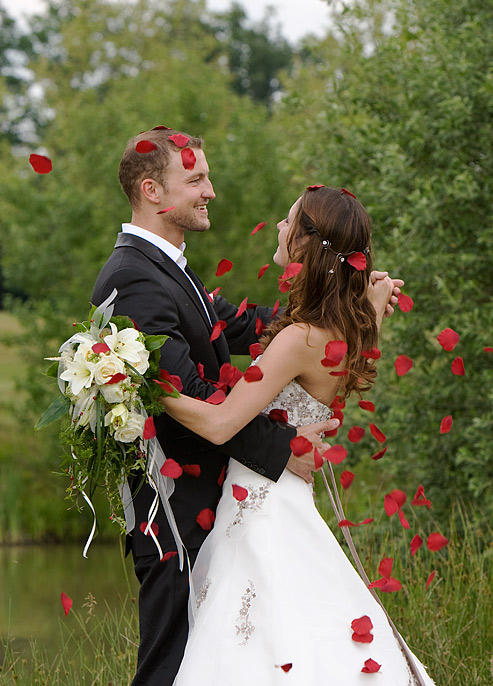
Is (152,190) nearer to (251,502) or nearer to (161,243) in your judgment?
(161,243)

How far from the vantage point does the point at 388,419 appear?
23.7ft

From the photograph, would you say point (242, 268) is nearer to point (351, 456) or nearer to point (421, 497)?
point (351, 456)

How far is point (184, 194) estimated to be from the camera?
142 inches

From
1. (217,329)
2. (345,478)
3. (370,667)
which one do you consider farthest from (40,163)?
(370,667)

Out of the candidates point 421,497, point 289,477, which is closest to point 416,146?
point 421,497

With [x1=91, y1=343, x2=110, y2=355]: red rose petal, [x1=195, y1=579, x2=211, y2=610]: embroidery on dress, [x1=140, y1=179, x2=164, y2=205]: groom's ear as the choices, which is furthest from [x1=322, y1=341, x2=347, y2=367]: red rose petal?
[x1=140, y1=179, x2=164, y2=205]: groom's ear

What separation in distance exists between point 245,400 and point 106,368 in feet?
1.57

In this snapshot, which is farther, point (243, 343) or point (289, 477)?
point (243, 343)

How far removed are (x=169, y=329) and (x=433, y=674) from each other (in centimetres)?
218

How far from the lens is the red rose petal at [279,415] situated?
3.30m

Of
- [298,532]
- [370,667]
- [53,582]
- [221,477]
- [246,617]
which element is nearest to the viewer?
[370,667]

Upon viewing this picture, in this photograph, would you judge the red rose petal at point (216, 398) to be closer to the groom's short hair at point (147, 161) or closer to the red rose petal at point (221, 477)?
the red rose petal at point (221, 477)

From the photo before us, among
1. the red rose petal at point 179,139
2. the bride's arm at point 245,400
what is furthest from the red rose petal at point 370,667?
the red rose petal at point 179,139

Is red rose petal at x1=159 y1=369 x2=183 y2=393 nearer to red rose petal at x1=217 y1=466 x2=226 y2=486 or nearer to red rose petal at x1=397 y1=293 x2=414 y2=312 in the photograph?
red rose petal at x1=217 y1=466 x2=226 y2=486
